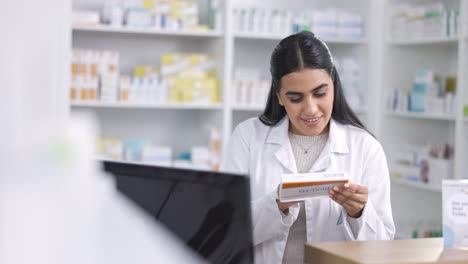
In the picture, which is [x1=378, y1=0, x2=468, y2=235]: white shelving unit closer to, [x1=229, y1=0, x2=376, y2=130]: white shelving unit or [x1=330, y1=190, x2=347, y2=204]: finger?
[x1=229, y1=0, x2=376, y2=130]: white shelving unit

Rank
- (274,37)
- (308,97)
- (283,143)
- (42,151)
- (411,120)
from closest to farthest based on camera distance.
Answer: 1. (42,151)
2. (308,97)
3. (283,143)
4. (274,37)
5. (411,120)

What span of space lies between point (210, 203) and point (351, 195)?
737 mm

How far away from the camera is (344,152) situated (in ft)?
6.29

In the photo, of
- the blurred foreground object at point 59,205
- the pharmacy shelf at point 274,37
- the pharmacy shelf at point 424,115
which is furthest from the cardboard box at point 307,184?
the pharmacy shelf at point 274,37

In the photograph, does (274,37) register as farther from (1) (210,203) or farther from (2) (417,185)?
(1) (210,203)

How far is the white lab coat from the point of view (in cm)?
176

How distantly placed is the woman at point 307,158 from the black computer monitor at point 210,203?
755mm

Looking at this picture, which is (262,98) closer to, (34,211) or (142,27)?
(142,27)

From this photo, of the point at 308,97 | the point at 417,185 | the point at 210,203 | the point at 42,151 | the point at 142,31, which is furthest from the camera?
the point at 417,185

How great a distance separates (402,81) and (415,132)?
1.38 feet

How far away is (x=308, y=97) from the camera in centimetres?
184

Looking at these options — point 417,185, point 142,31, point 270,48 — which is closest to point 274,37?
point 270,48

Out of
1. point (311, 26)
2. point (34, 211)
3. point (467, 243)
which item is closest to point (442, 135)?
point (311, 26)

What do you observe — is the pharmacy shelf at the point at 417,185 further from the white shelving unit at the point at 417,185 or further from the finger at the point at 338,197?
the finger at the point at 338,197
